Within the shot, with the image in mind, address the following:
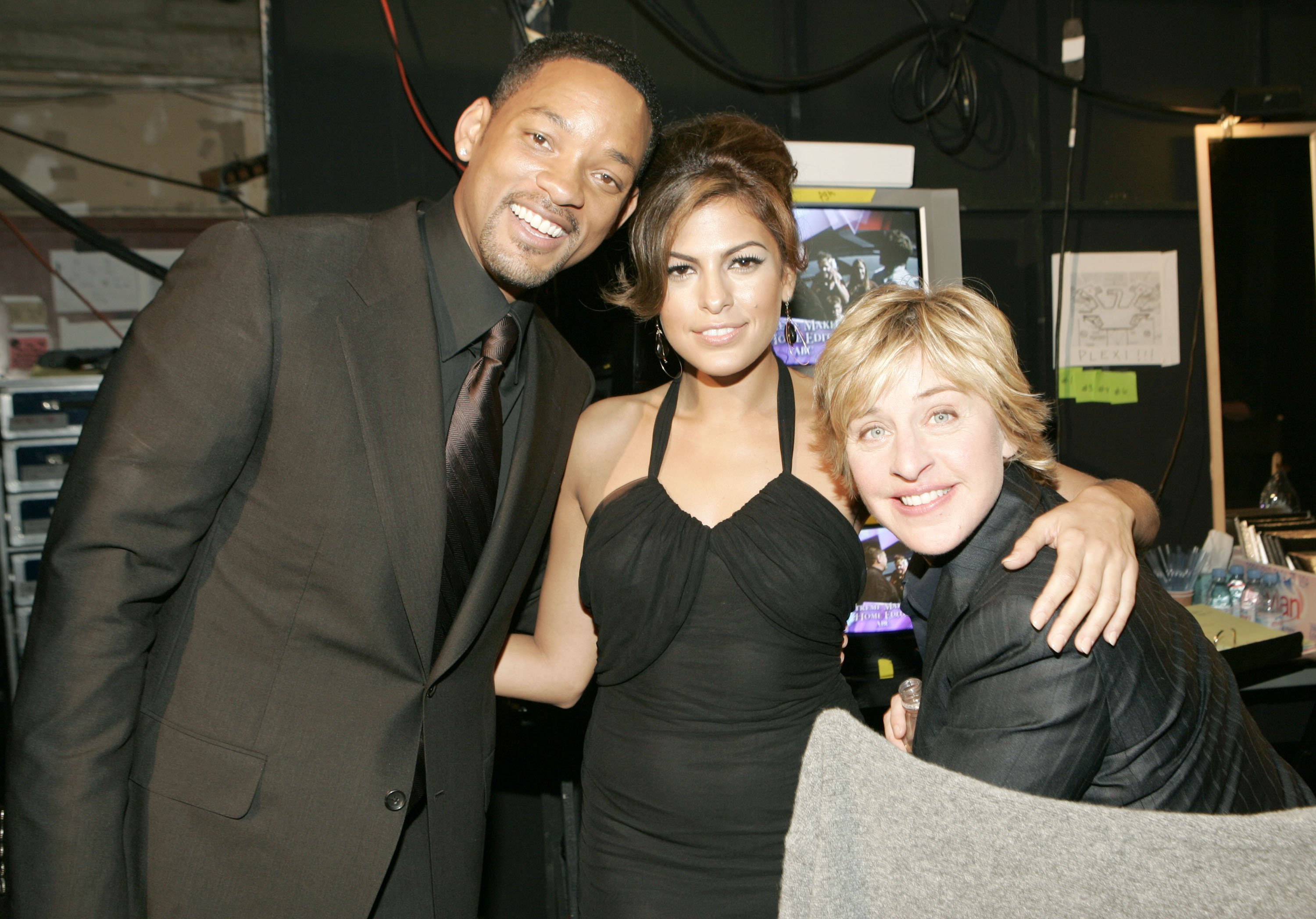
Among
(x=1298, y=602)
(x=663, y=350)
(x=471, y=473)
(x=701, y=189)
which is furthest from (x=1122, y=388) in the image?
(x=471, y=473)

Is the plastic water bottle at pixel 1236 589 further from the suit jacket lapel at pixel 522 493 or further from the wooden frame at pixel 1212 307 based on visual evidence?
the suit jacket lapel at pixel 522 493

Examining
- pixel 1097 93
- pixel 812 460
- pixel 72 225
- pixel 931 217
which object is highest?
pixel 1097 93

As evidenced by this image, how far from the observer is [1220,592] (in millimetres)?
2760

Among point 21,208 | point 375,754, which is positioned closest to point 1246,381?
point 375,754

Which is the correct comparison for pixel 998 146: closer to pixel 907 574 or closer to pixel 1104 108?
pixel 1104 108

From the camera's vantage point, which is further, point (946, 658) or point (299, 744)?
point (299, 744)

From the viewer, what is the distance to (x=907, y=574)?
1.43m

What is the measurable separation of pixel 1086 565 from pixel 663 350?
115cm

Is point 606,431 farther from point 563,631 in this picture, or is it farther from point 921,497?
point 921,497

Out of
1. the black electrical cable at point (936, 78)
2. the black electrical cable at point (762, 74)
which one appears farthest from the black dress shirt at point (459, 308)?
the black electrical cable at point (936, 78)

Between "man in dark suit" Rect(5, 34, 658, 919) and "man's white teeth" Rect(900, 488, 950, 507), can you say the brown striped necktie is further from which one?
"man's white teeth" Rect(900, 488, 950, 507)

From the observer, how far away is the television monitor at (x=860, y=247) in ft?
7.72

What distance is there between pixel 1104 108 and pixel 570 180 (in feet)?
8.35

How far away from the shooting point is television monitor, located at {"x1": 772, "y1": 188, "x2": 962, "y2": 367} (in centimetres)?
235
